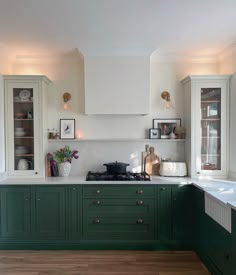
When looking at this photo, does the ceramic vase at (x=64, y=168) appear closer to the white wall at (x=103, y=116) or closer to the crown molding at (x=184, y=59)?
the white wall at (x=103, y=116)

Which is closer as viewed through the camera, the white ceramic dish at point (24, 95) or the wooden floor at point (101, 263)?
the wooden floor at point (101, 263)

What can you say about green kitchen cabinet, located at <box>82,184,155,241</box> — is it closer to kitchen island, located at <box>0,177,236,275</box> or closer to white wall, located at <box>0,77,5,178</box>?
kitchen island, located at <box>0,177,236,275</box>

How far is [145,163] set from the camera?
156 inches

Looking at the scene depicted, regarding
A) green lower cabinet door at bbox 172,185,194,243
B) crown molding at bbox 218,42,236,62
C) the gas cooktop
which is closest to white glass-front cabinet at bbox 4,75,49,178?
the gas cooktop

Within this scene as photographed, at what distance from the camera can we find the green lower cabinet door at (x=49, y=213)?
340 centimetres

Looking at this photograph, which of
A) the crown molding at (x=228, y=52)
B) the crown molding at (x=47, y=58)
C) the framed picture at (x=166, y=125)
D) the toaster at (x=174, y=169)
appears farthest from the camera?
the framed picture at (x=166, y=125)

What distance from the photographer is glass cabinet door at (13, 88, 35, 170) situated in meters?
3.68

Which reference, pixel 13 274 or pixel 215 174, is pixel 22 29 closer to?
pixel 13 274

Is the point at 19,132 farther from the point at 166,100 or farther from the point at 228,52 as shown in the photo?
the point at 228,52

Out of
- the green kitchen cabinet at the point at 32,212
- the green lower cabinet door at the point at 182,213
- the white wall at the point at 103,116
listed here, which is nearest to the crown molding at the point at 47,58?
the white wall at the point at 103,116

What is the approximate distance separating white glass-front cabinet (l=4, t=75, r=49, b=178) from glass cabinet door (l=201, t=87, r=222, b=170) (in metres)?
2.19

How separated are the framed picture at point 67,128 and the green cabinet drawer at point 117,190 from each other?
90cm

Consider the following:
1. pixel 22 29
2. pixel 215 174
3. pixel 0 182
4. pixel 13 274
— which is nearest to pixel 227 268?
pixel 215 174

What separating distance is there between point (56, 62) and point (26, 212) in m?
2.14
